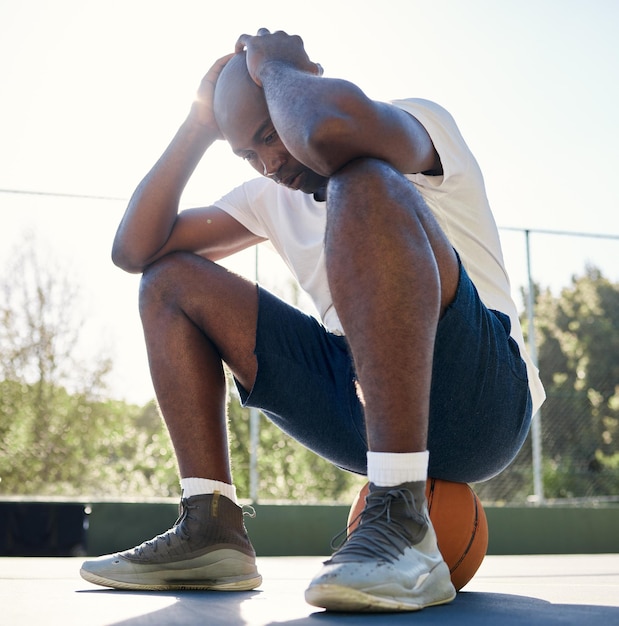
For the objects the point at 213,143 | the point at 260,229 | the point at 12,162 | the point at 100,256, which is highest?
the point at 12,162

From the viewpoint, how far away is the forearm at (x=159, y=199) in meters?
1.82

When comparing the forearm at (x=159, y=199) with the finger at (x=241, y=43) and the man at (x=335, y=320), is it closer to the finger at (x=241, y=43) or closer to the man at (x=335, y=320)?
the man at (x=335, y=320)

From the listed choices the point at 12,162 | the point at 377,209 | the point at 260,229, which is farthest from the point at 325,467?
the point at 377,209

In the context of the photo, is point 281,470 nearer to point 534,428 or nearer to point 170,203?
point 534,428

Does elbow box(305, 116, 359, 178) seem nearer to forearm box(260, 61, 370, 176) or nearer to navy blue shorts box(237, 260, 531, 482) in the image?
forearm box(260, 61, 370, 176)

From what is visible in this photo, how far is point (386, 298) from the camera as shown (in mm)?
1117

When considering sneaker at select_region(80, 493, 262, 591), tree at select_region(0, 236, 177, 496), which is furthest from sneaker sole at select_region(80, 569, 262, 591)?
tree at select_region(0, 236, 177, 496)

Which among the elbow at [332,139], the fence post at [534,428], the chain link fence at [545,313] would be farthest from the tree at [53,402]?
the elbow at [332,139]

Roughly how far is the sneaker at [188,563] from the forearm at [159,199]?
0.59 meters

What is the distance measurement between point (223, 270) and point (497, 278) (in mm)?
541

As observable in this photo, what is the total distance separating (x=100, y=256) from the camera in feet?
14.7

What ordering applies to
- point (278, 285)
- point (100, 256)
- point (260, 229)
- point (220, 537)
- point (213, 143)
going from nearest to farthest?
point (220, 537) < point (213, 143) < point (260, 229) < point (100, 256) < point (278, 285)

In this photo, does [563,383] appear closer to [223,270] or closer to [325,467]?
[325,467]

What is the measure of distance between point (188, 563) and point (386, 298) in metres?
0.69
